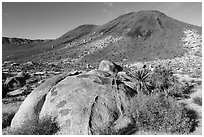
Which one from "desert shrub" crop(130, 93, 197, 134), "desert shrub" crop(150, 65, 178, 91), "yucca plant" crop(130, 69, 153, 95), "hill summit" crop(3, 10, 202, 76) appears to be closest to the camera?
"desert shrub" crop(130, 93, 197, 134)

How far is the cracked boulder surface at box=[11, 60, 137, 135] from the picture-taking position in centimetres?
967

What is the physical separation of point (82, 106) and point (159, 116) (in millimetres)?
4175

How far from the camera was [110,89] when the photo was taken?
11711 mm

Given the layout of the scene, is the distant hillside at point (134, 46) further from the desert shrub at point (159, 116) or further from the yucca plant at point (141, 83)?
the desert shrub at point (159, 116)

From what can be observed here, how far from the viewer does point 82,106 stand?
33.8 feet

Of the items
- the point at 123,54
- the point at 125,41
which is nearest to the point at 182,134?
the point at 123,54

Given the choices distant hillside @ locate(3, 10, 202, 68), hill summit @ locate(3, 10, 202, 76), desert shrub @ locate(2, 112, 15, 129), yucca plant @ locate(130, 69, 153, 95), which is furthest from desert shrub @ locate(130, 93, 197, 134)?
distant hillside @ locate(3, 10, 202, 68)

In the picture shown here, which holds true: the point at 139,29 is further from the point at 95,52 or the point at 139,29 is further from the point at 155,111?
the point at 155,111

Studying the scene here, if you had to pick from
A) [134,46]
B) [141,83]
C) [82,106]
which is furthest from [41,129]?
[134,46]

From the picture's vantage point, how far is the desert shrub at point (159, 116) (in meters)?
9.83

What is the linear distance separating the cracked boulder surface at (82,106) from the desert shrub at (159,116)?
2.16ft

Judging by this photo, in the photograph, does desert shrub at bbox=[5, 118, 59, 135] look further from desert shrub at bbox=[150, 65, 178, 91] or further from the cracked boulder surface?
desert shrub at bbox=[150, 65, 178, 91]

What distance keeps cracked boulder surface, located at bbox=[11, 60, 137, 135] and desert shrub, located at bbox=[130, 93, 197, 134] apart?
0.66 meters

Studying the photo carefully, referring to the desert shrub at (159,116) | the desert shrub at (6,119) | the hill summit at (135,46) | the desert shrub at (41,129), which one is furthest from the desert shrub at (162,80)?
the hill summit at (135,46)
